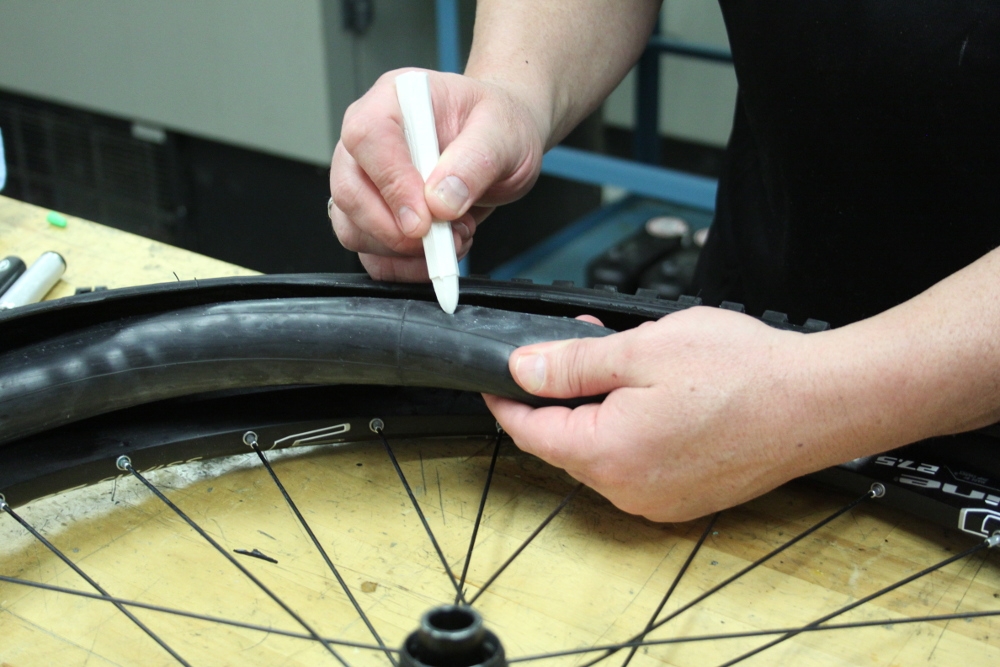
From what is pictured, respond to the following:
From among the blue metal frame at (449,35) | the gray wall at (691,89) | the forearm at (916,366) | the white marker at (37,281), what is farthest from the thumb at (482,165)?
the gray wall at (691,89)

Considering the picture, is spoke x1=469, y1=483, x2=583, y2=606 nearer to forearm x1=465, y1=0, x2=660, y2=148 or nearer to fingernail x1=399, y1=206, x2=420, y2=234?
fingernail x1=399, y1=206, x2=420, y2=234

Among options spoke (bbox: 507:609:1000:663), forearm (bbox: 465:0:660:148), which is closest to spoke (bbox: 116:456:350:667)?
spoke (bbox: 507:609:1000:663)

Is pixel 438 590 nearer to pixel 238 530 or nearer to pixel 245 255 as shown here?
pixel 238 530

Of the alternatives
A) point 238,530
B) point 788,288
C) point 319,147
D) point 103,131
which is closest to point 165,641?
point 238,530

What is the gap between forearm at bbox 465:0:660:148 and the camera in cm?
78

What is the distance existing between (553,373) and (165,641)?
0.90 ft

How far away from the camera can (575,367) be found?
56 cm

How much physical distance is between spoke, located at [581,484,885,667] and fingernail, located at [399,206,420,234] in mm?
295

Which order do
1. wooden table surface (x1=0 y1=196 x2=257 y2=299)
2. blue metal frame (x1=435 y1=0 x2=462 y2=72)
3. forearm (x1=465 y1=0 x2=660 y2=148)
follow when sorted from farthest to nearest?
blue metal frame (x1=435 y1=0 x2=462 y2=72) → wooden table surface (x1=0 y1=196 x2=257 y2=299) → forearm (x1=465 y1=0 x2=660 y2=148)

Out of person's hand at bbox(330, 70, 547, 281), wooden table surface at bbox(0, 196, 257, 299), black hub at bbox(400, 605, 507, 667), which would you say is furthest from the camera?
wooden table surface at bbox(0, 196, 257, 299)

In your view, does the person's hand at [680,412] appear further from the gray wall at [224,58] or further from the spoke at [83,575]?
the gray wall at [224,58]

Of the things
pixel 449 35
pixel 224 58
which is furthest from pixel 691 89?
pixel 224 58

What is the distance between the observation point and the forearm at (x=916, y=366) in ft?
1.66

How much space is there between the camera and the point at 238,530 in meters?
0.63
